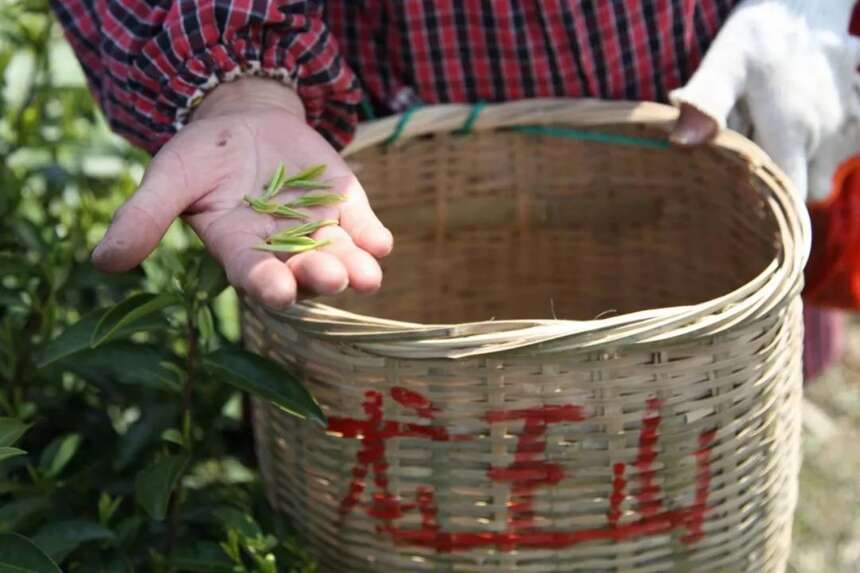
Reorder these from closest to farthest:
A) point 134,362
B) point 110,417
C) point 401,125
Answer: point 134,362 → point 401,125 → point 110,417

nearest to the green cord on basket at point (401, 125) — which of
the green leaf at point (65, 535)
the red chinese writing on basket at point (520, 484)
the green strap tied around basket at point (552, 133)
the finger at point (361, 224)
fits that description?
the green strap tied around basket at point (552, 133)

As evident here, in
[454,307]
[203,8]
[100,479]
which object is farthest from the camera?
[454,307]

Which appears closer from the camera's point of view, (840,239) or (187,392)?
(187,392)

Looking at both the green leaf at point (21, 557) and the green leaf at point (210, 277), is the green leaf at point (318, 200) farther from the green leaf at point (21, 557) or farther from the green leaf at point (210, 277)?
the green leaf at point (21, 557)

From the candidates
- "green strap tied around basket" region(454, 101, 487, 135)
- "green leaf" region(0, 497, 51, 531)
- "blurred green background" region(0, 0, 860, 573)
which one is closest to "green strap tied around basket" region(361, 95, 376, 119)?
"green strap tied around basket" region(454, 101, 487, 135)

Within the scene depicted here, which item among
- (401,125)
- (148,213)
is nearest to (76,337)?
(148,213)

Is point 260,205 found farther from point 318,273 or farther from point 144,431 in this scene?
point 144,431

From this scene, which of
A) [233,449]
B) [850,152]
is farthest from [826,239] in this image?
[233,449]

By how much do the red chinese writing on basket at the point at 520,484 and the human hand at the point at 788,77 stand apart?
15.8 inches

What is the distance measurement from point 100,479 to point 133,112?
42cm

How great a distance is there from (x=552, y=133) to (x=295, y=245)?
544 mm

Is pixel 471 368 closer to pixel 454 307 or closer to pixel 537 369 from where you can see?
pixel 537 369

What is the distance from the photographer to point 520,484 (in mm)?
1130

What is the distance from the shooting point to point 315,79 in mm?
1297
